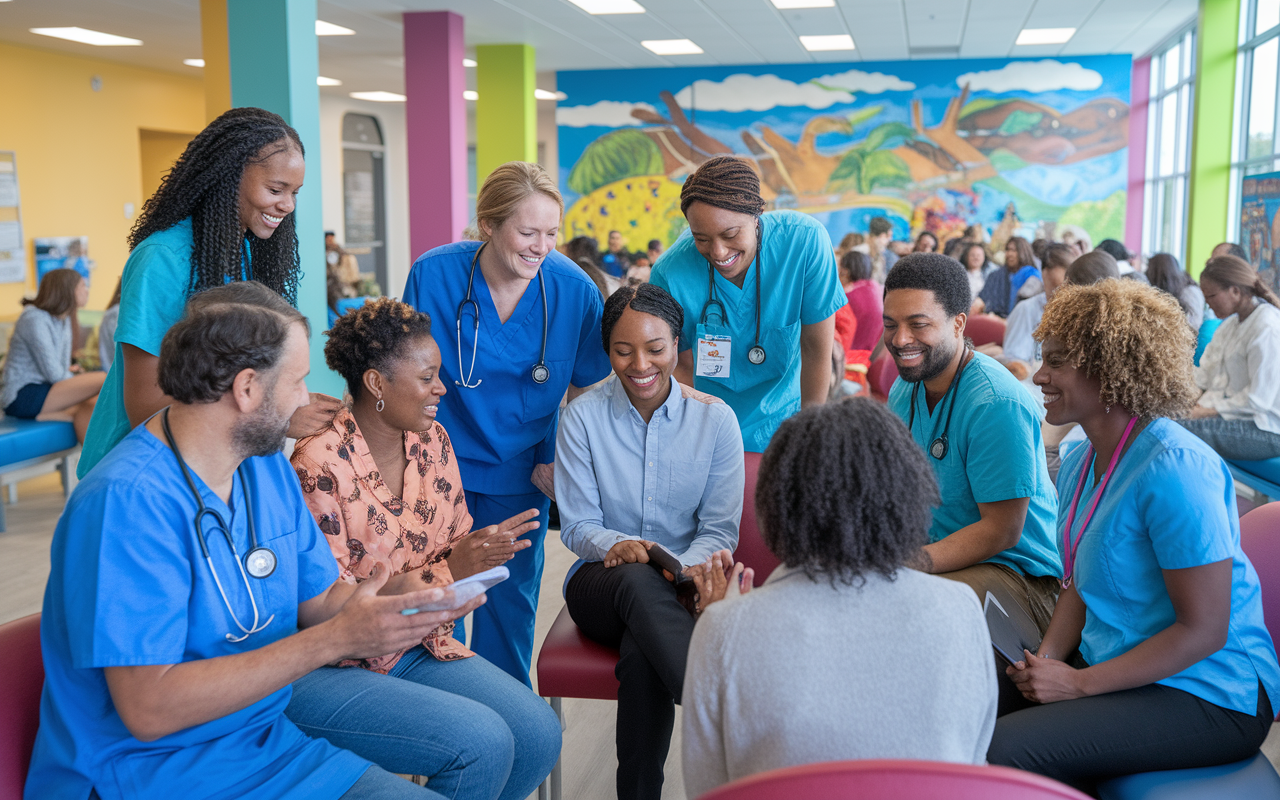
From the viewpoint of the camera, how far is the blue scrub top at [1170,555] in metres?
1.49

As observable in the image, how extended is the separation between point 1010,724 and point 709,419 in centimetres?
97

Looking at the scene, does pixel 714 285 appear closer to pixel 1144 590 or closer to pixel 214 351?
pixel 1144 590

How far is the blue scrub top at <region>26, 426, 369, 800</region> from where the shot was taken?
120 cm

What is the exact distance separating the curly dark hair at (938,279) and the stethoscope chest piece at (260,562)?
1.47 metres

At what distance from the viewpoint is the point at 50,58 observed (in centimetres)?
984

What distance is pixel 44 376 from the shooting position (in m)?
5.05

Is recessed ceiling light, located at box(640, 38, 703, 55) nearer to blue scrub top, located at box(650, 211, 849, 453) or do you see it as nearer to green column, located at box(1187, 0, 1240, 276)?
green column, located at box(1187, 0, 1240, 276)

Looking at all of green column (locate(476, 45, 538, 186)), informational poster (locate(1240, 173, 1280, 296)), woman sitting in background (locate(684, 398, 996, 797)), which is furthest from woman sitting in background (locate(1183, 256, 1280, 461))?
green column (locate(476, 45, 538, 186))

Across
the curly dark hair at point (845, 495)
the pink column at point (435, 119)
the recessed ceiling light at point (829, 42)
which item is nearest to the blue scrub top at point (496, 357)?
the curly dark hair at point (845, 495)

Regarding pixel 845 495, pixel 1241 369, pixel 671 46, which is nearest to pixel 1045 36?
pixel 671 46

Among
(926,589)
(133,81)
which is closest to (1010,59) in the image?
(133,81)

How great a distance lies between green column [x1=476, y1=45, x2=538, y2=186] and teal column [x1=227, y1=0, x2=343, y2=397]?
17.4 feet

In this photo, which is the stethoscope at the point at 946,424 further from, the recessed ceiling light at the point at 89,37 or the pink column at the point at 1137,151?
the pink column at the point at 1137,151

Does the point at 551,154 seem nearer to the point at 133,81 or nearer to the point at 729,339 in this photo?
→ the point at 133,81
